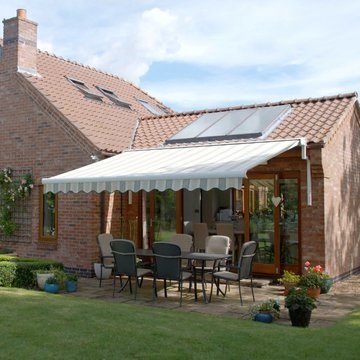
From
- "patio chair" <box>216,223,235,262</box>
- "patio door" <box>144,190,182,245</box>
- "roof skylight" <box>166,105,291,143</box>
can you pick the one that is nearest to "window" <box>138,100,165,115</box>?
"roof skylight" <box>166,105,291,143</box>

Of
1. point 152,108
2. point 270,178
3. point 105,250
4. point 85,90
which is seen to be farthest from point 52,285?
point 152,108

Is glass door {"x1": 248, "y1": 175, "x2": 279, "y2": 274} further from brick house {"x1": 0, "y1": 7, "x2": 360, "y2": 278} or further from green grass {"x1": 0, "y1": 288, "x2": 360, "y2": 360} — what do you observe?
green grass {"x1": 0, "y1": 288, "x2": 360, "y2": 360}

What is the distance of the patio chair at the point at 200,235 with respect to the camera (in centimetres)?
1816

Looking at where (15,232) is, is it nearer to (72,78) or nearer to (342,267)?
(72,78)

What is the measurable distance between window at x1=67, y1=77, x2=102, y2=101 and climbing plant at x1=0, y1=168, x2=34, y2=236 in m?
4.65

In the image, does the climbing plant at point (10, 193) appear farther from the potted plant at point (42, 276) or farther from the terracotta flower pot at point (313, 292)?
the terracotta flower pot at point (313, 292)

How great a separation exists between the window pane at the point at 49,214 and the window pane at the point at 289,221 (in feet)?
26.2

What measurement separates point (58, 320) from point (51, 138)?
376 inches

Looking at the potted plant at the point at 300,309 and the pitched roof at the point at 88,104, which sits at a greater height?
the pitched roof at the point at 88,104

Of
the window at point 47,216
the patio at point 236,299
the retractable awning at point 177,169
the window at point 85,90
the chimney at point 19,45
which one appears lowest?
the patio at point 236,299

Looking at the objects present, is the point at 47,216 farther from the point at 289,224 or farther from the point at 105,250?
the point at 289,224

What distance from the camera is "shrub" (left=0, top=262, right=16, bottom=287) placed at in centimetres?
1419

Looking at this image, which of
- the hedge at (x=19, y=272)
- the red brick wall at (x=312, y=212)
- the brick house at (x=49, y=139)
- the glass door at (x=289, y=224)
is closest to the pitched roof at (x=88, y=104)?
the brick house at (x=49, y=139)

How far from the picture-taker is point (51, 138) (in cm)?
1784
